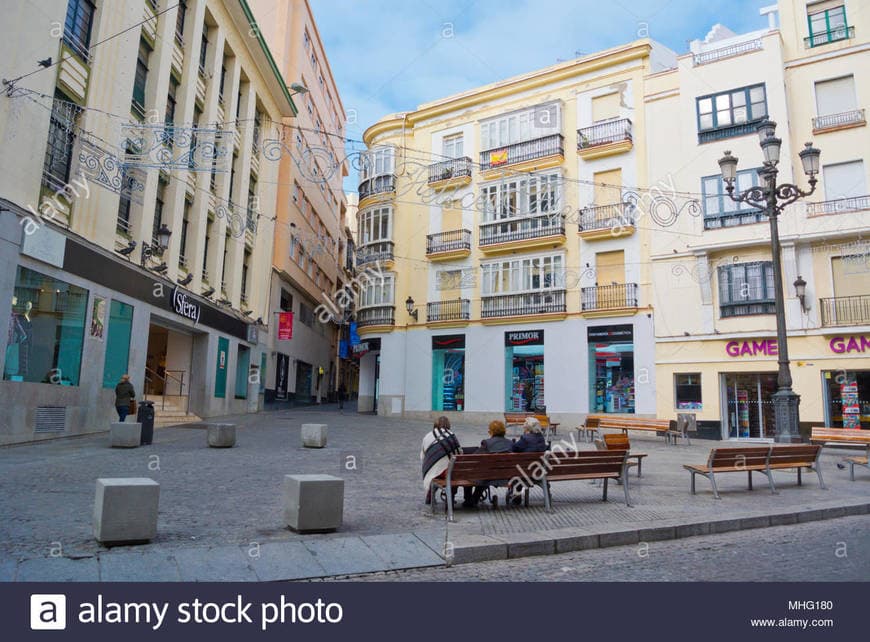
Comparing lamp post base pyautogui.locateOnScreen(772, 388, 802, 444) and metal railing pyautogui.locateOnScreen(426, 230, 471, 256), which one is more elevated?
metal railing pyautogui.locateOnScreen(426, 230, 471, 256)

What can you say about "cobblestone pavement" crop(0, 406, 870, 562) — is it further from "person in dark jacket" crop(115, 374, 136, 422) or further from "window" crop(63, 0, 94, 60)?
"window" crop(63, 0, 94, 60)

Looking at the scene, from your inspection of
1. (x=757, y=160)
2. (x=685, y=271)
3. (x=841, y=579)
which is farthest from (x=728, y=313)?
(x=841, y=579)

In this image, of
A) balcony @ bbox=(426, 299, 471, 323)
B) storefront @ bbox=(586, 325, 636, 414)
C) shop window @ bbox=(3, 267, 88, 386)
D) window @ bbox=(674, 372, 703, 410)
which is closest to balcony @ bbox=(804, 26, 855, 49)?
storefront @ bbox=(586, 325, 636, 414)

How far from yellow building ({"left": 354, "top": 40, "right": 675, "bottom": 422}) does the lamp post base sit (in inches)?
470

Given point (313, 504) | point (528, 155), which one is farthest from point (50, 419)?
point (528, 155)

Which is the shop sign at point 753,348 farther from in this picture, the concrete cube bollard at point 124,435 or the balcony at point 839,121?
the concrete cube bollard at point 124,435

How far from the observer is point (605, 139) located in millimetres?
27281

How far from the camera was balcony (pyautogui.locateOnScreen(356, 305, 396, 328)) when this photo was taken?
32.1 meters

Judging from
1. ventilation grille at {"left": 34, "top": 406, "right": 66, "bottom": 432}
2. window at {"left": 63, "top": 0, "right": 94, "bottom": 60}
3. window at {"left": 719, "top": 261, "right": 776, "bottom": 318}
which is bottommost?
ventilation grille at {"left": 34, "top": 406, "right": 66, "bottom": 432}

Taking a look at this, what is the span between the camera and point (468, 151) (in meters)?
31.2

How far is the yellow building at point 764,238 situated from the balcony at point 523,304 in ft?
14.4

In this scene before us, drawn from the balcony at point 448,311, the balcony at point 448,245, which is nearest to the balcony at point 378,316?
the balcony at point 448,311

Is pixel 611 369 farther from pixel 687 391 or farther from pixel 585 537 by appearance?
pixel 585 537
